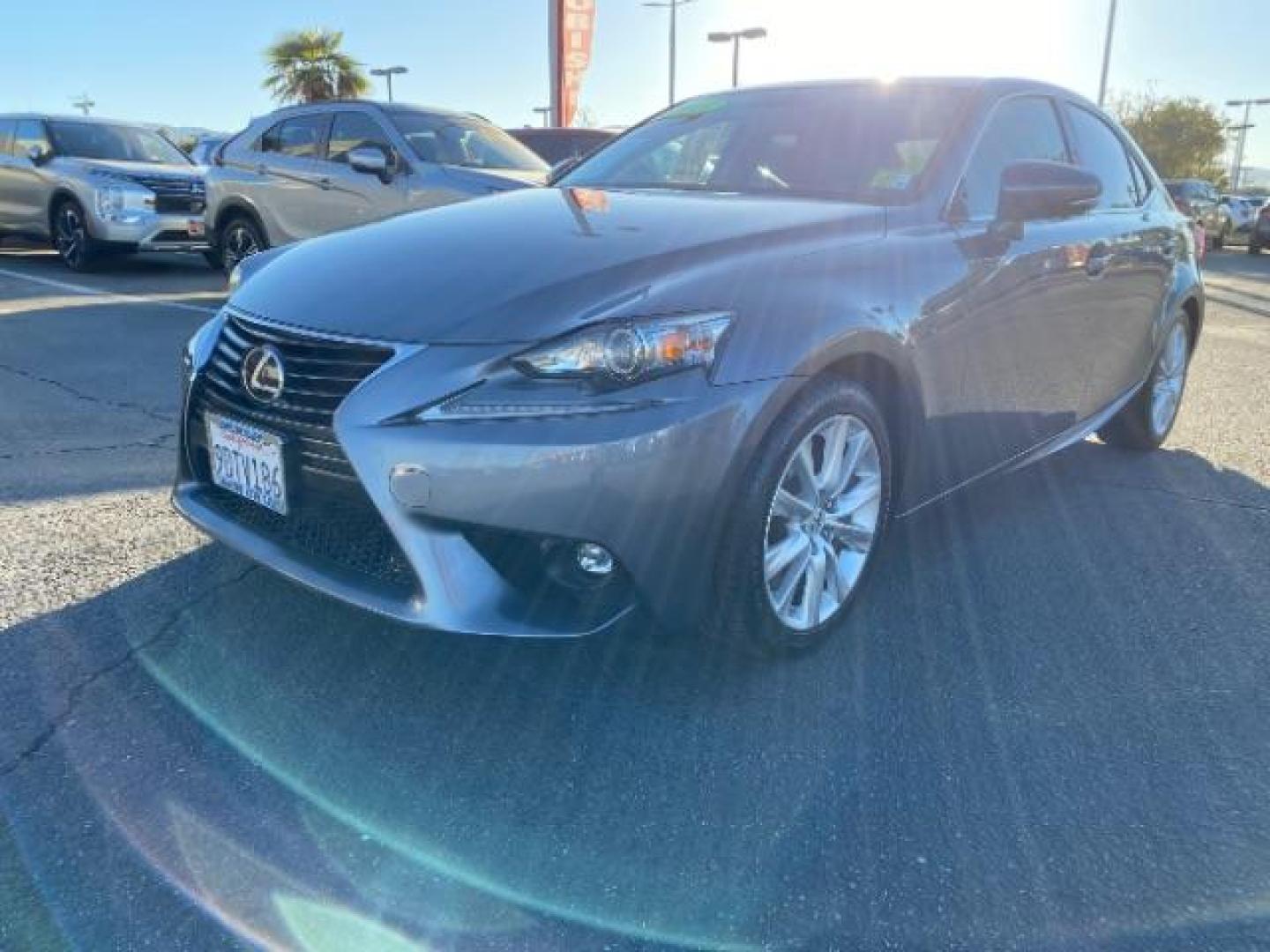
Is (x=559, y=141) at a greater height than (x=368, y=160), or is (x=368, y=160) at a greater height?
(x=559, y=141)

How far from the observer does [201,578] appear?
10.4ft

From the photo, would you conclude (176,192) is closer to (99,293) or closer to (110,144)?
(110,144)

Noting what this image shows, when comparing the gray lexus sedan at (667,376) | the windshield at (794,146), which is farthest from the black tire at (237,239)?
the gray lexus sedan at (667,376)

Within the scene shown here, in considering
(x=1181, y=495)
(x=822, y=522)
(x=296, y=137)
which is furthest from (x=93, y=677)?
(x=296, y=137)

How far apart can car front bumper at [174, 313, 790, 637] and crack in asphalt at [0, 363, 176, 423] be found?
10.4 feet

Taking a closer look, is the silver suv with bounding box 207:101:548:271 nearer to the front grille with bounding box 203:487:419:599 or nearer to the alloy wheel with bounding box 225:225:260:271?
the alloy wheel with bounding box 225:225:260:271

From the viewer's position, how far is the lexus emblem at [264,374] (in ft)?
8.20

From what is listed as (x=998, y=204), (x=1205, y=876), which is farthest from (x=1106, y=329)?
(x=1205, y=876)

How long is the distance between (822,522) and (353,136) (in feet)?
23.8

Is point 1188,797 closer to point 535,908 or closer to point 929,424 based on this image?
point 929,424

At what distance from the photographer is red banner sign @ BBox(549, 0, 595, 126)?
18.2 meters

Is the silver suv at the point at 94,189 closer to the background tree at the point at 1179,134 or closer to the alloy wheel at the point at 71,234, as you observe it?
the alloy wheel at the point at 71,234

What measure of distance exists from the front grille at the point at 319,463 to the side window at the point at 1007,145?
2.01 meters

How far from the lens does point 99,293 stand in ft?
30.9
